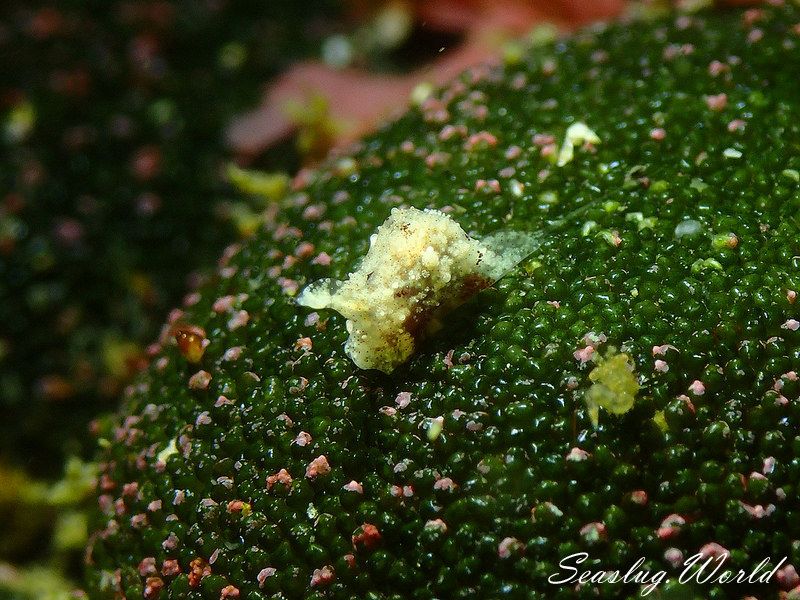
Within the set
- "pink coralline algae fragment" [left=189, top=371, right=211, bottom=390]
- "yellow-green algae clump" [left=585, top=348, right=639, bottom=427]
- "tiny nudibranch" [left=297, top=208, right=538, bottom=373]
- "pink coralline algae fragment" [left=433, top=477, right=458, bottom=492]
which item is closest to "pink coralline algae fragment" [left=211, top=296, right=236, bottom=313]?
"pink coralline algae fragment" [left=189, top=371, right=211, bottom=390]

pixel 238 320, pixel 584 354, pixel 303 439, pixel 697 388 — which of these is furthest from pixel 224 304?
pixel 697 388

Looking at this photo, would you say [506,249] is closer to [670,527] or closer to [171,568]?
[670,527]

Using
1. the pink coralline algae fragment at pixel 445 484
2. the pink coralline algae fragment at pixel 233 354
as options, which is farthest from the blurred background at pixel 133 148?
the pink coralline algae fragment at pixel 445 484

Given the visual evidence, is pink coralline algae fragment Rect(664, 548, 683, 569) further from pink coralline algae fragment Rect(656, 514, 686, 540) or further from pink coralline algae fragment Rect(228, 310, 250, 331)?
pink coralline algae fragment Rect(228, 310, 250, 331)

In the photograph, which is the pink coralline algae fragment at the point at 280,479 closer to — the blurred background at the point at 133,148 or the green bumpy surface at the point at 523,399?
the green bumpy surface at the point at 523,399

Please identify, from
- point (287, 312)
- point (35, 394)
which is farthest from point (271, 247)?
point (35, 394)

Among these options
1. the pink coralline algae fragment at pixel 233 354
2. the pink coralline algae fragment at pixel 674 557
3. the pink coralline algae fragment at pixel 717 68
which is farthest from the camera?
the pink coralline algae fragment at pixel 717 68
